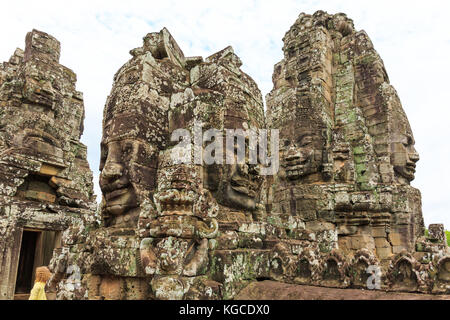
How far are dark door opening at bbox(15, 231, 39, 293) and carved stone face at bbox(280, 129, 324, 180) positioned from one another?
8.27 m

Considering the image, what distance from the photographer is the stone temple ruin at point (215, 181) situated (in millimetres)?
3748

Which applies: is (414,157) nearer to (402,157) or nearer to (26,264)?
(402,157)

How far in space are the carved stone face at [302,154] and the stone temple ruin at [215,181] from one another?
1.6 inches

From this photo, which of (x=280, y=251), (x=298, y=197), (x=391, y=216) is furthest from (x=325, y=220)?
(x=280, y=251)

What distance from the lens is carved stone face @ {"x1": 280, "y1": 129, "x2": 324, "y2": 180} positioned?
968 centimetres

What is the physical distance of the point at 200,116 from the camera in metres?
5.06

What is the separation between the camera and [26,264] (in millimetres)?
11383

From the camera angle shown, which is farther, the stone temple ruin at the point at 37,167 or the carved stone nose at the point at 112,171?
the stone temple ruin at the point at 37,167

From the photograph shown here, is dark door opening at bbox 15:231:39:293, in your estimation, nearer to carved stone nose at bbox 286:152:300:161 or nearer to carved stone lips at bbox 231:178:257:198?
carved stone nose at bbox 286:152:300:161

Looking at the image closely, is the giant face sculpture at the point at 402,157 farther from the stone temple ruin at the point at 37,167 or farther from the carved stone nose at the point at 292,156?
the stone temple ruin at the point at 37,167

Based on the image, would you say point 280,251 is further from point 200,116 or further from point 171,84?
point 171,84

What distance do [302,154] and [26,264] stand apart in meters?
9.74

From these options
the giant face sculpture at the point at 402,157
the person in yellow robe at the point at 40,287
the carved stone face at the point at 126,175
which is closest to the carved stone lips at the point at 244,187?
the carved stone face at the point at 126,175

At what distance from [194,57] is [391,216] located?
6.66 metres
